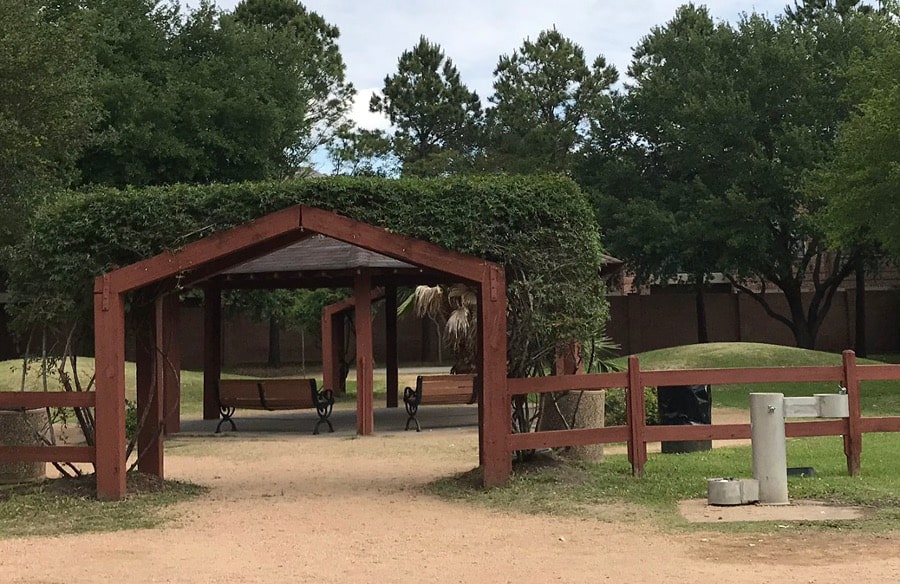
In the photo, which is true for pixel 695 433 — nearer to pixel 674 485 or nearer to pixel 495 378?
pixel 674 485

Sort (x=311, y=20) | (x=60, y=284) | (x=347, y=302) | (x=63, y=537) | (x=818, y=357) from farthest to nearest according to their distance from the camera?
1. (x=311, y=20)
2. (x=818, y=357)
3. (x=347, y=302)
4. (x=60, y=284)
5. (x=63, y=537)

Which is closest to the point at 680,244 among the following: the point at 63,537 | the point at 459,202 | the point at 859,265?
the point at 859,265

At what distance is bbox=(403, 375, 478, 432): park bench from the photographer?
17.8 m

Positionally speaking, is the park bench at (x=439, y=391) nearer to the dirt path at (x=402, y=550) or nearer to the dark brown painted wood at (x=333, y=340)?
the dark brown painted wood at (x=333, y=340)

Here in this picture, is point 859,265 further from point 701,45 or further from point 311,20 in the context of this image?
point 311,20

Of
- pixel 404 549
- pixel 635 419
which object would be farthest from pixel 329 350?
pixel 404 549

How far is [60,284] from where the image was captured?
10.2 m

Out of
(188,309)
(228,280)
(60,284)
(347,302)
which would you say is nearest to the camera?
(60,284)

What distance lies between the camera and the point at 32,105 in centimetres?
1923

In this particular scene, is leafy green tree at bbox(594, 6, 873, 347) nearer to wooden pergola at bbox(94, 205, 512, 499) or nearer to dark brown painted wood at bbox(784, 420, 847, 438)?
dark brown painted wood at bbox(784, 420, 847, 438)

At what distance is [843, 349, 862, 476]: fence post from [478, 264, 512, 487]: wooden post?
345cm

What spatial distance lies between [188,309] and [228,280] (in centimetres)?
1864

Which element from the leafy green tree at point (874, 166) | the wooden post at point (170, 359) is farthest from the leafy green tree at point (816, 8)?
the wooden post at point (170, 359)

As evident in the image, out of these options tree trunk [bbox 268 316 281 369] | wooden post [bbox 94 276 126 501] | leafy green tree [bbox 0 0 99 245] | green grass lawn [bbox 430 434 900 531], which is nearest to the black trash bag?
green grass lawn [bbox 430 434 900 531]
